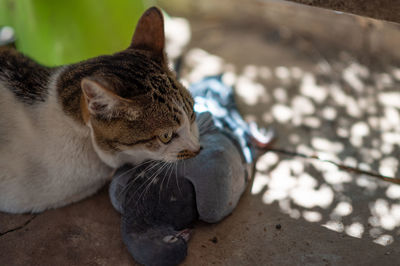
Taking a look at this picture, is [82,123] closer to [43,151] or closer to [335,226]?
[43,151]

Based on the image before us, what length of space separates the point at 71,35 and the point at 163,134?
1395 mm

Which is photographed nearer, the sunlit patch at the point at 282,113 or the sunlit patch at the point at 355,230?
the sunlit patch at the point at 355,230

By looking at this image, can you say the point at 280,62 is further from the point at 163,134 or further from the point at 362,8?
the point at 163,134

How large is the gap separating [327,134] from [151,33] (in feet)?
4.48

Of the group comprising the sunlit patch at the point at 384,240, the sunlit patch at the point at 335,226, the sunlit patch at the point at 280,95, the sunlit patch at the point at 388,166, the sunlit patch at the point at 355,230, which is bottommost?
the sunlit patch at the point at 388,166

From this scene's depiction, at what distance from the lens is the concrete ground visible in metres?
1.94

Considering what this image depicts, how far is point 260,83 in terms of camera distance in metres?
3.00

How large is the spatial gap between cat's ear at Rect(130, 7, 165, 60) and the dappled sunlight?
96 cm

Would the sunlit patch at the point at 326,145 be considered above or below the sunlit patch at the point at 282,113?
below

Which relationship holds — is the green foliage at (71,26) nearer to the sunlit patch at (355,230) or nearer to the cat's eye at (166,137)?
the cat's eye at (166,137)

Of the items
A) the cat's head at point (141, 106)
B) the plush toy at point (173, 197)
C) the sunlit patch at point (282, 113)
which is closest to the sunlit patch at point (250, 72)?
the sunlit patch at point (282, 113)

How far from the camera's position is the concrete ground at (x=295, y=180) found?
194 centimetres

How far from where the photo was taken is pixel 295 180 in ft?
7.61

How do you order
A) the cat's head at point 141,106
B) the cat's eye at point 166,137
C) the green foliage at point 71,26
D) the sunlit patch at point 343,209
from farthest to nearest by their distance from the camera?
the green foliage at point 71,26 < the sunlit patch at point 343,209 < the cat's eye at point 166,137 < the cat's head at point 141,106
